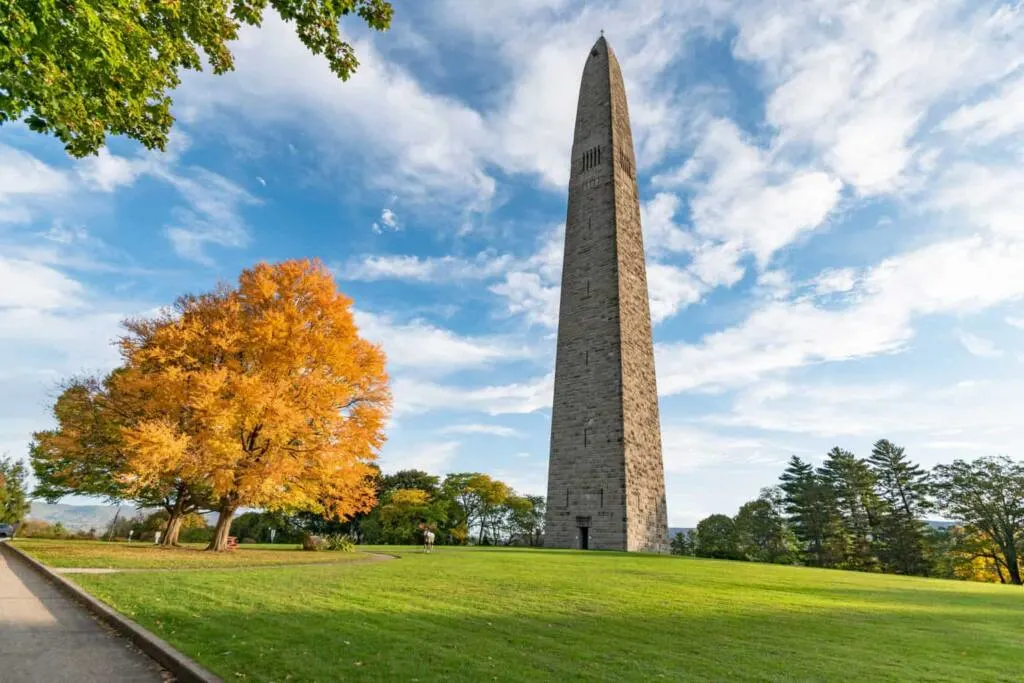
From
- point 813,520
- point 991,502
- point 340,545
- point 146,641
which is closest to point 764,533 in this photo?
point 813,520

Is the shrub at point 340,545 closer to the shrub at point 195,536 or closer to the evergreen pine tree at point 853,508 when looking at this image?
the shrub at point 195,536

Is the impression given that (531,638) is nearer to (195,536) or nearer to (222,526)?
(222,526)

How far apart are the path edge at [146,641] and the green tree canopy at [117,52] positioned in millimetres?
7066

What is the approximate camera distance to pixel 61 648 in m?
5.97

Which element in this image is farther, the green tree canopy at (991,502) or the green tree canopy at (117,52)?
the green tree canopy at (991,502)

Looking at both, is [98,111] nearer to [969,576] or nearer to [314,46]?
[314,46]

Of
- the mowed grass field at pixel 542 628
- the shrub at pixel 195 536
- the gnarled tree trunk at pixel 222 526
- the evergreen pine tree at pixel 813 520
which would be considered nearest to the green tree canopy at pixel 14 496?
the shrub at pixel 195 536

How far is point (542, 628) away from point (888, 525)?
49187 mm

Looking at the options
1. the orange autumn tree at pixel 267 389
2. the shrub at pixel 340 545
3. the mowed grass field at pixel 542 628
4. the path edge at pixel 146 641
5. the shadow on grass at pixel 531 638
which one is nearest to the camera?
the path edge at pixel 146 641

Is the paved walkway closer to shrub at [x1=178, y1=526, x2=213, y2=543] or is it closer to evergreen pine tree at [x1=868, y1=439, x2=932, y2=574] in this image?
shrub at [x1=178, y1=526, x2=213, y2=543]

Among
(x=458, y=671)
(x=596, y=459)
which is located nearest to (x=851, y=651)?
(x=458, y=671)

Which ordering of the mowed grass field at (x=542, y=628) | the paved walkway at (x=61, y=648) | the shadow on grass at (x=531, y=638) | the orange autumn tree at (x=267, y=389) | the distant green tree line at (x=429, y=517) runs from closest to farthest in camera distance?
the paved walkway at (x=61, y=648)
the shadow on grass at (x=531, y=638)
the mowed grass field at (x=542, y=628)
the orange autumn tree at (x=267, y=389)
the distant green tree line at (x=429, y=517)

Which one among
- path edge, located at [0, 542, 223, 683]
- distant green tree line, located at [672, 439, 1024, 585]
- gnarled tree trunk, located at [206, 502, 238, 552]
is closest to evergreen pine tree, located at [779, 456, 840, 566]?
distant green tree line, located at [672, 439, 1024, 585]

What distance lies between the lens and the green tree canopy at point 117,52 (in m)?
6.29
